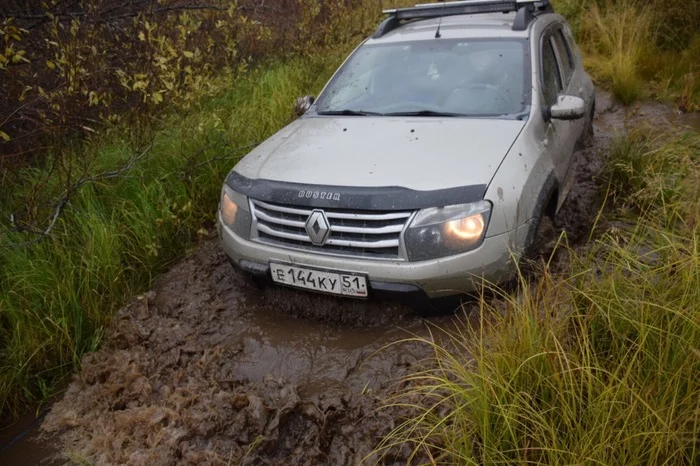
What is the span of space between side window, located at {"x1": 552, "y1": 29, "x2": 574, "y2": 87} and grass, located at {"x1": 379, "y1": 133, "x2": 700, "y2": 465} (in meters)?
2.31

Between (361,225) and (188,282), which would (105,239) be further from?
(361,225)

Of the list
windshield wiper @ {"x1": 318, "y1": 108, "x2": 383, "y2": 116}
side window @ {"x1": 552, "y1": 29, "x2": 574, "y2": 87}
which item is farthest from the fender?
side window @ {"x1": 552, "y1": 29, "x2": 574, "y2": 87}

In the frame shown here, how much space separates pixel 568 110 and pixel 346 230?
1.62m

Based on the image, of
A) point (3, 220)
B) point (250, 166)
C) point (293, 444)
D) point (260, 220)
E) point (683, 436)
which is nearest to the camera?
point (683, 436)

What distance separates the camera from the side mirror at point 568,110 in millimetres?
3311

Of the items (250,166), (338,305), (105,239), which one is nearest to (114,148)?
(105,239)

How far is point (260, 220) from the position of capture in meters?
3.06

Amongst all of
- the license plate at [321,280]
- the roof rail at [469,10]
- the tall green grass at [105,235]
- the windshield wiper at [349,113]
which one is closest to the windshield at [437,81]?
the windshield wiper at [349,113]

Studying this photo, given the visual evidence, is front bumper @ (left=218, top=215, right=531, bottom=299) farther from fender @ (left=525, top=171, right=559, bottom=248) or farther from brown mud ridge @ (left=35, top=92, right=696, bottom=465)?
brown mud ridge @ (left=35, top=92, right=696, bottom=465)

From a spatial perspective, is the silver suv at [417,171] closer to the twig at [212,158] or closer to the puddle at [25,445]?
the twig at [212,158]

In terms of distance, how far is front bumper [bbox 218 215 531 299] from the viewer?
267 centimetres

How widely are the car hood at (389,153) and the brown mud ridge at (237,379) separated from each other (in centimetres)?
71

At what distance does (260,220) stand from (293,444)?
47.5 inches

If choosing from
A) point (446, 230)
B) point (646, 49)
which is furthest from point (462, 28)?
point (646, 49)
